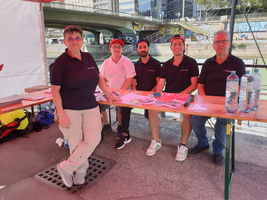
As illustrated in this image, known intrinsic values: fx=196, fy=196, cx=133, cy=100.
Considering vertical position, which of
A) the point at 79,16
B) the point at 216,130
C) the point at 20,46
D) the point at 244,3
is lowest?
the point at 216,130

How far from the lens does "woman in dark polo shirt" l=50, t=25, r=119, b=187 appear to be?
1.88 m

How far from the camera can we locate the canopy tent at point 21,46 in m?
4.08

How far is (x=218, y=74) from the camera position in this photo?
7.98 feet

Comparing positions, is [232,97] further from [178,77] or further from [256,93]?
[178,77]

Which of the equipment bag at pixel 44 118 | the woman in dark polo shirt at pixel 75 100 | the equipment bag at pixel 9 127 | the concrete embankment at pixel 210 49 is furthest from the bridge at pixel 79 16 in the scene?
the woman in dark polo shirt at pixel 75 100

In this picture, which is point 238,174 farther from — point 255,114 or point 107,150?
point 107,150

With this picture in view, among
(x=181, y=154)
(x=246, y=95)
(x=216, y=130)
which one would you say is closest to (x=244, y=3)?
(x=216, y=130)

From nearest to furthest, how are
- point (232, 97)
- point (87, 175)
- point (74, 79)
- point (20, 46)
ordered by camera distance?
point (232, 97) → point (74, 79) → point (87, 175) → point (20, 46)

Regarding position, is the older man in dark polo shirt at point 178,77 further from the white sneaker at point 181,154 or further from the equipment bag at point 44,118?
the equipment bag at point 44,118

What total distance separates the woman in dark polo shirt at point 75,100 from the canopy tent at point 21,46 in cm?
297

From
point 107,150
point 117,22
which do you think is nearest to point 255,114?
point 107,150

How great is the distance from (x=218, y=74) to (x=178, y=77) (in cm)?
54

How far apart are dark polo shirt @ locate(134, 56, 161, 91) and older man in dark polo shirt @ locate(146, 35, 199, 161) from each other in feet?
0.82

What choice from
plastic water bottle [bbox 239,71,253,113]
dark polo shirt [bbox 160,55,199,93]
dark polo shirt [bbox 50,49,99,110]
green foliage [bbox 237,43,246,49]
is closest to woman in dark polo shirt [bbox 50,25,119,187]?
dark polo shirt [bbox 50,49,99,110]
